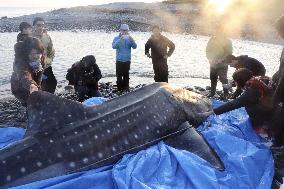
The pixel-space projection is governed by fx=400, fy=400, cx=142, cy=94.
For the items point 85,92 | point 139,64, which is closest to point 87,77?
point 85,92

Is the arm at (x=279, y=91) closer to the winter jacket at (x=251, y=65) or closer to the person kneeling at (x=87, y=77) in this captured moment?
the winter jacket at (x=251, y=65)

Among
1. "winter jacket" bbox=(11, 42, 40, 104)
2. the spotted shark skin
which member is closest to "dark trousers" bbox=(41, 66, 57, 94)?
"winter jacket" bbox=(11, 42, 40, 104)

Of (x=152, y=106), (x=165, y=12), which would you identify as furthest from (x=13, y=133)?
(x=165, y=12)

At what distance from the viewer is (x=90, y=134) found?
6648 millimetres

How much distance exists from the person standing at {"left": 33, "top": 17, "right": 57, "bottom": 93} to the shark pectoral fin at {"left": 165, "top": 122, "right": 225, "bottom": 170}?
19.3 ft

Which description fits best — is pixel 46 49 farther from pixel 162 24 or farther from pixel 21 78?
pixel 162 24

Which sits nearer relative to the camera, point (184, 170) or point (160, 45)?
point (184, 170)

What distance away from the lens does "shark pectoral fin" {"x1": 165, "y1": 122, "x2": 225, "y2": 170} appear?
6.98 m

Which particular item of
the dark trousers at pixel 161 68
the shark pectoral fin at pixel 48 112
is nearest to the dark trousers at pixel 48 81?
the dark trousers at pixel 161 68

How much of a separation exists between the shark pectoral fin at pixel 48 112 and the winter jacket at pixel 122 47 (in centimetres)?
787

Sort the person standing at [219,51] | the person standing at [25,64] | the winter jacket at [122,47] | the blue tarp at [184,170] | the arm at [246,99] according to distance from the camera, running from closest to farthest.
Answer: the blue tarp at [184,170], the arm at [246,99], the person standing at [25,64], the person standing at [219,51], the winter jacket at [122,47]

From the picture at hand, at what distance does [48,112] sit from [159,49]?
892cm

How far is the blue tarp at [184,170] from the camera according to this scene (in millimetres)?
5832

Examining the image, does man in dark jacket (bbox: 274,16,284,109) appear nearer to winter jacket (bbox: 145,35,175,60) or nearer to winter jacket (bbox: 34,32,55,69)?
winter jacket (bbox: 145,35,175,60)
